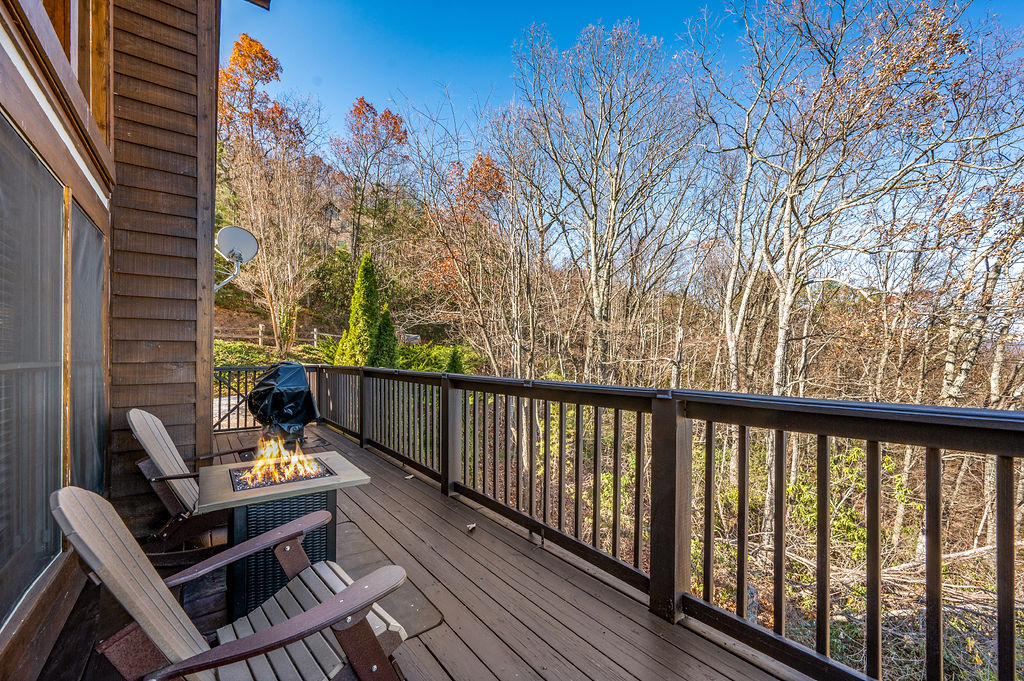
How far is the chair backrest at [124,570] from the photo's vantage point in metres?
0.93

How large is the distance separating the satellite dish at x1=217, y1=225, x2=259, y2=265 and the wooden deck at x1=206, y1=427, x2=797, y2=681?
344cm

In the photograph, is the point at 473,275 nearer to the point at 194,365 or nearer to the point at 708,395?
the point at 194,365

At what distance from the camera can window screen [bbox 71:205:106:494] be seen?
188cm

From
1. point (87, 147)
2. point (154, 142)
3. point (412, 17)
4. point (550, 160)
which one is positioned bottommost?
point (87, 147)

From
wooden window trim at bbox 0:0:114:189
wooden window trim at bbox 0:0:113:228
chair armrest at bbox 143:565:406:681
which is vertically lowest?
chair armrest at bbox 143:565:406:681

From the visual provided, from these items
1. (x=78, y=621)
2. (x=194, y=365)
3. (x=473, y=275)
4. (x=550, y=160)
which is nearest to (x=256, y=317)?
(x=473, y=275)

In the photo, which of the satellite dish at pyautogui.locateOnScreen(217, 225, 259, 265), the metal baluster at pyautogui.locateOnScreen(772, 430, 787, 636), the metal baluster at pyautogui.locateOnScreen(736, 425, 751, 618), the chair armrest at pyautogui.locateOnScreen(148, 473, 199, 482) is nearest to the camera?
the metal baluster at pyautogui.locateOnScreen(772, 430, 787, 636)

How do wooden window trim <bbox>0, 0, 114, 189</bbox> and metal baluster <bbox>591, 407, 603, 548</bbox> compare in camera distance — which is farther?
metal baluster <bbox>591, 407, 603, 548</bbox>

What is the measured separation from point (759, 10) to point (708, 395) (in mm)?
8336

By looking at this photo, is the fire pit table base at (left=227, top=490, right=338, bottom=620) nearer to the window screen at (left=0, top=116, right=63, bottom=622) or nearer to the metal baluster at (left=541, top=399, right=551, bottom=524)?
the window screen at (left=0, top=116, right=63, bottom=622)

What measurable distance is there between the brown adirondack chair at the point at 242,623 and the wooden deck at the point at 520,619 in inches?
19.6

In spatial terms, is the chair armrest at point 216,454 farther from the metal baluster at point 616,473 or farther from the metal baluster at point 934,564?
the metal baluster at point 934,564

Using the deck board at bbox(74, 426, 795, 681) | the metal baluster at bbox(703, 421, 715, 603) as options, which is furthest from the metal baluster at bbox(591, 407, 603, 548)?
the metal baluster at bbox(703, 421, 715, 603)

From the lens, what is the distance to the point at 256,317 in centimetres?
1587
